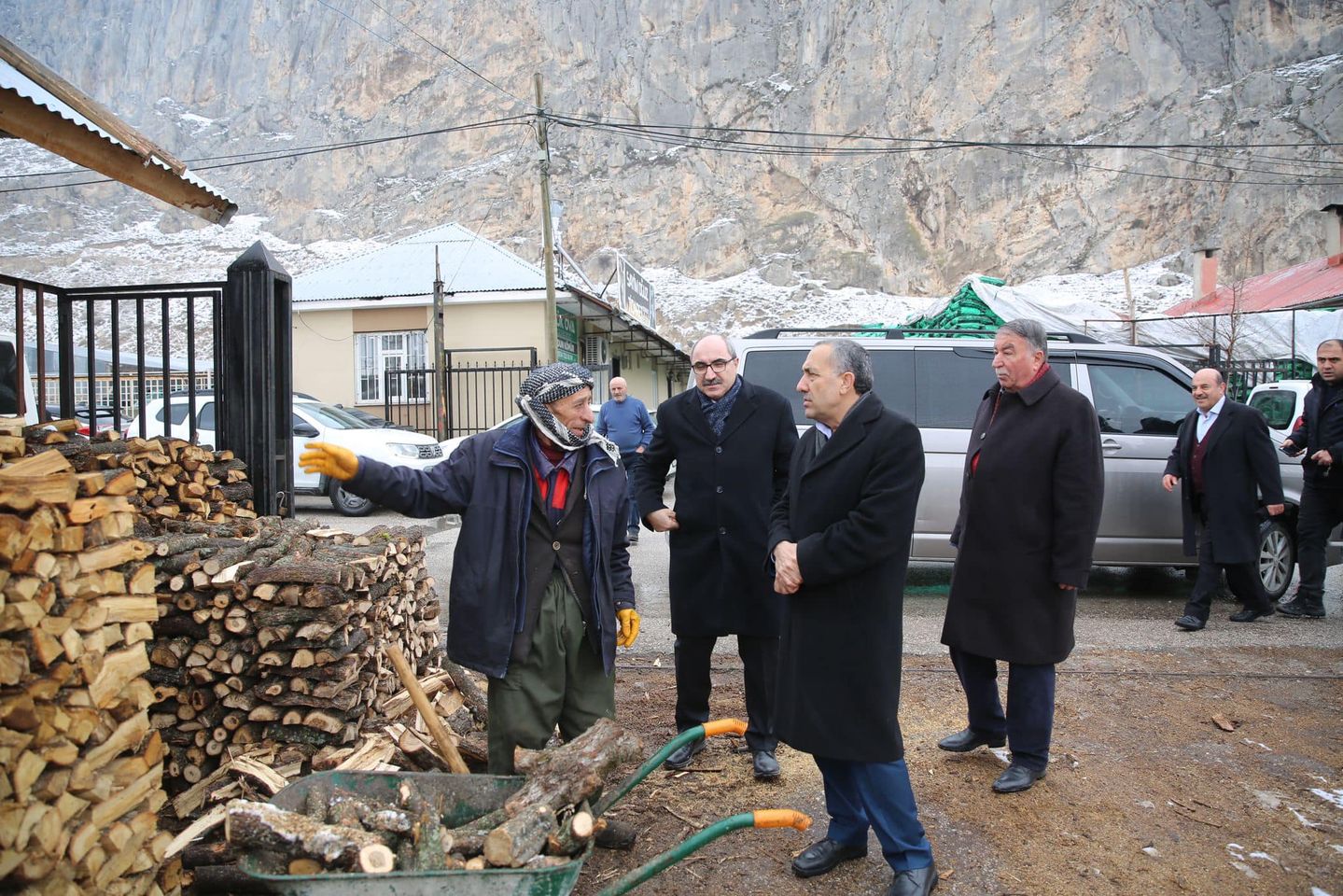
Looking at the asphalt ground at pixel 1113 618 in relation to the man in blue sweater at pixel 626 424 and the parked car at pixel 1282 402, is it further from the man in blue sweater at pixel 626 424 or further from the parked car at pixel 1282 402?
the parked car at pixel 1282 402

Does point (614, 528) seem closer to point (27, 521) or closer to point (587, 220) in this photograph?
point (27, 521)

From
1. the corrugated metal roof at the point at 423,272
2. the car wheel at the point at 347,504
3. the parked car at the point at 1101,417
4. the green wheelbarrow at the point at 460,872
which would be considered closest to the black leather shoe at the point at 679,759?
the green wheelbarrow at the point at 460,872

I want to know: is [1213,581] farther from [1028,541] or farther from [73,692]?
[73,692]

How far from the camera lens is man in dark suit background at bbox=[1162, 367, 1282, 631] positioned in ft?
20.6

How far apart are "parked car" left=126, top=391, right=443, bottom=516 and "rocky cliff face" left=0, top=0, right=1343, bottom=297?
46.8 meters

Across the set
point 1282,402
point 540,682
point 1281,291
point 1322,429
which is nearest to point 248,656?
point 540,682

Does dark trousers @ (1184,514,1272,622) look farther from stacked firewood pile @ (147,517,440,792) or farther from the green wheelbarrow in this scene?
stacked firewood pile @ (147,517,440,792)

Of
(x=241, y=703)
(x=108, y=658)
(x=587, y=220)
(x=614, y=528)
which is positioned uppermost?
(x=587, y=220)

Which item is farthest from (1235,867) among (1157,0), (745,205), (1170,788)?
(1157,0)

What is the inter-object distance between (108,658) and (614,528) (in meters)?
1.66

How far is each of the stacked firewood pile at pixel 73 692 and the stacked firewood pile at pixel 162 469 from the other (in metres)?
1.99

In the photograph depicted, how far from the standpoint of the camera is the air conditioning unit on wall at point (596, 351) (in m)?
23.5

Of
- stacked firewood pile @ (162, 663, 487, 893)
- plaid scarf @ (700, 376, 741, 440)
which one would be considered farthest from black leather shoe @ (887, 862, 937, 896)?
plaid scarf @ (700, 376, 741, 440)

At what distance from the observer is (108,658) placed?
8.07 feet
